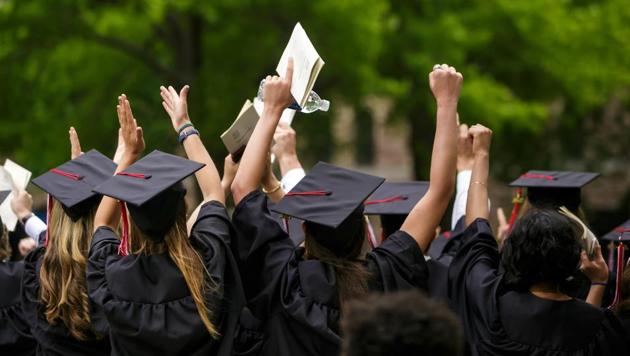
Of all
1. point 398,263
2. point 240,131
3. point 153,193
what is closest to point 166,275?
point 153,193

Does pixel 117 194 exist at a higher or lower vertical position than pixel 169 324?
higher

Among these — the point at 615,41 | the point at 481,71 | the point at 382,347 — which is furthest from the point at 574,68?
the point at 382,347

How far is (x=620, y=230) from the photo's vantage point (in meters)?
4.47

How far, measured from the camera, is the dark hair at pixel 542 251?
3535 millimetres

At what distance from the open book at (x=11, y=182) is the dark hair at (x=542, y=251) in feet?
9.65

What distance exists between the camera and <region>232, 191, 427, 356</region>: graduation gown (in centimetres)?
359

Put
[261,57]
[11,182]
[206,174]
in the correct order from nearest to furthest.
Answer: [206,174] < [11,182] < [261,57]

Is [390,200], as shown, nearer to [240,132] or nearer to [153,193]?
[240,132]

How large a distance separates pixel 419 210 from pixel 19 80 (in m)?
11.2

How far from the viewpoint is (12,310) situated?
480cm

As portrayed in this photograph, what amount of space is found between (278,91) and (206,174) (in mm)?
486

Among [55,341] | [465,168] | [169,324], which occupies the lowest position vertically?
[55,341]

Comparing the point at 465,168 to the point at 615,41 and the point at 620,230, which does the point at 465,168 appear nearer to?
the point at 620,230

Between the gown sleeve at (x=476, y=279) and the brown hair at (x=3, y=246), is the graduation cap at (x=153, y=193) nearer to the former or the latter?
the gown sleeve at (x=476, y=279)
